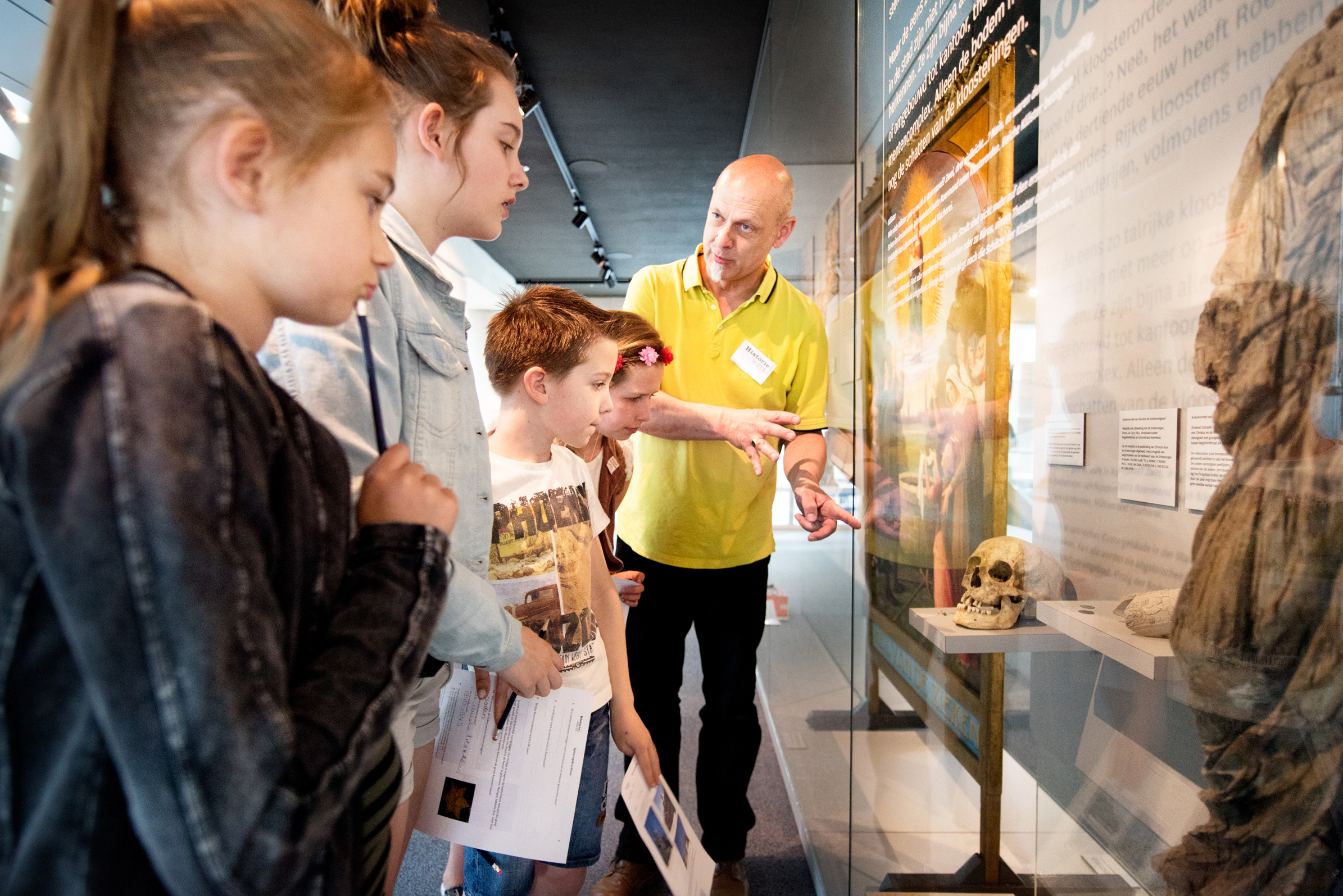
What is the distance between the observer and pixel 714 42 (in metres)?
4.00

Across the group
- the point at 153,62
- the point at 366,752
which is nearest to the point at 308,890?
the point at 366,752

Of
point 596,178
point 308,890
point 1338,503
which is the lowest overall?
point 308,890

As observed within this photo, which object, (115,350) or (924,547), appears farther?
(924,547)

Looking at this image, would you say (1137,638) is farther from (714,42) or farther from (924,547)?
(714,42)

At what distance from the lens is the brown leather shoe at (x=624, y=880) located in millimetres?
1990

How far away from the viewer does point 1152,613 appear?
27.1 inches

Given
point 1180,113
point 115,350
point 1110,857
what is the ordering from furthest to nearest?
point 1110,857 → point 1180,113 → point 115,350

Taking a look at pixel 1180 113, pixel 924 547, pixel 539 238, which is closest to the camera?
pixel 1180 113

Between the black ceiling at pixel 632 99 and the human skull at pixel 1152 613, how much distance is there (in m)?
3.74

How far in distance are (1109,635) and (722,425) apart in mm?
1140

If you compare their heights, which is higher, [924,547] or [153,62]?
[153,62]

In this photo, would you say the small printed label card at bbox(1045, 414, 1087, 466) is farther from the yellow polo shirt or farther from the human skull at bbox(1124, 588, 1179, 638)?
the yellow polo shirt

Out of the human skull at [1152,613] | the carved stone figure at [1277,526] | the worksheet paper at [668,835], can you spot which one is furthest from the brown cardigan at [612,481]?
the carved stone figure at [1277,526]

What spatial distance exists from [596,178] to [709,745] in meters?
5.18
